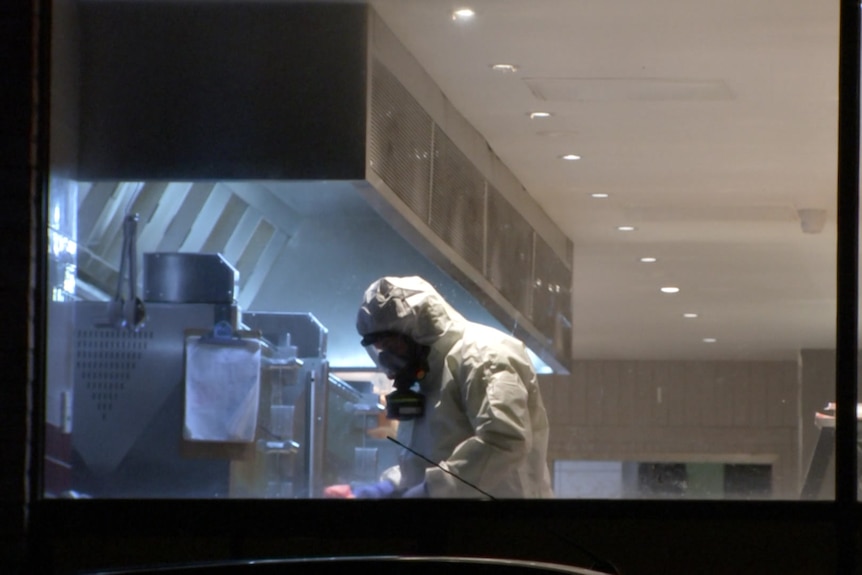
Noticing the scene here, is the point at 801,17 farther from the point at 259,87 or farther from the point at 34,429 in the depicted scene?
the point at 34,429

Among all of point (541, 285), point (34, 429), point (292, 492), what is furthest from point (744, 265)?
point (34, 429)

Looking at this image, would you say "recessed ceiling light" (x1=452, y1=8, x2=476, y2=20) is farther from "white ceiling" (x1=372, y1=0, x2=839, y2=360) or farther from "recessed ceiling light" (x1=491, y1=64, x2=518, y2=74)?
"recessed ceiling light" (x1=491, y1=64, x2=518, y2=74)

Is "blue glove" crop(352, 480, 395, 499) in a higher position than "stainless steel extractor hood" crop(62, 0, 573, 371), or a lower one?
lower

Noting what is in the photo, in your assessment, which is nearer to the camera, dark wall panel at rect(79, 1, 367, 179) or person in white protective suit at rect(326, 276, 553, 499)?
person in white protective suit at rect(326, 276, 553, 499)

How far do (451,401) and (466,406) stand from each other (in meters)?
0.04

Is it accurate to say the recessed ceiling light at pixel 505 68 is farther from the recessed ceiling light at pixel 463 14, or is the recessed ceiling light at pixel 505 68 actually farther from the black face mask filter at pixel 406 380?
the black face mask filter at pixel 406 380

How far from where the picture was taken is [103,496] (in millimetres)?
3963

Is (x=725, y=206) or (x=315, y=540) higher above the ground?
(x=725, y=206)

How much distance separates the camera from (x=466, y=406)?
3.92 m

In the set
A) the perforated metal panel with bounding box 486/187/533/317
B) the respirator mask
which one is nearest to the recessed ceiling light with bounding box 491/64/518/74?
the perforated metal panel with bounding box 486/187/533/317

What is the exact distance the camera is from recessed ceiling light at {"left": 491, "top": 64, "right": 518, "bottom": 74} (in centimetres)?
396

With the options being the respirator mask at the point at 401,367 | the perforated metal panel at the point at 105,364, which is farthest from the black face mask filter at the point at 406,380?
the perforated metal panel at the point at 105,364

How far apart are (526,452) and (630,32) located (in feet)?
3.79

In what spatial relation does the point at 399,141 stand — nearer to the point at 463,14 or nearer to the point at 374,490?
the point at 463,14
